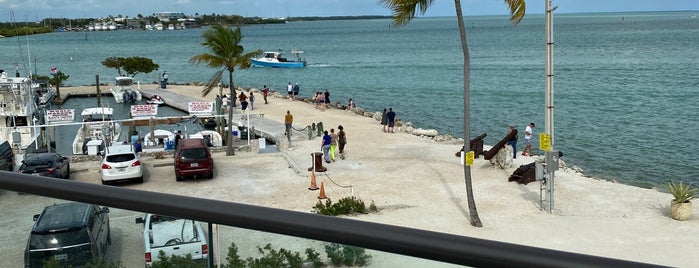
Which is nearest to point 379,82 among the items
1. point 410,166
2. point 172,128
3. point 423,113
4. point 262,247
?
point 423,113

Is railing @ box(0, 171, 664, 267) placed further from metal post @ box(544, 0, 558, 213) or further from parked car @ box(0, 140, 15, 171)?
parked car @ box(0, 140, 15, 171)

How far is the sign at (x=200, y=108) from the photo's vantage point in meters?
33.5

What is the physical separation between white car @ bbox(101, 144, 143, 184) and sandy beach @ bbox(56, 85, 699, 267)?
1.91 ft

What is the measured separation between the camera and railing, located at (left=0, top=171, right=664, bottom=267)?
1691 mm

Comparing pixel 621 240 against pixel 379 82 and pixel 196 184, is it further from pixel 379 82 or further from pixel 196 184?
pixel 379 82

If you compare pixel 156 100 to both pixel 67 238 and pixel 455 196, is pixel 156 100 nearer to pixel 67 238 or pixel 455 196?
pixel 455 196

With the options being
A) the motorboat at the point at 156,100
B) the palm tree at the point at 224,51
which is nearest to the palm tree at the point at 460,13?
the palm tree at the point at 224,51

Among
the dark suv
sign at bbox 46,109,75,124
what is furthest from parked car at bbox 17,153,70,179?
the dark suv

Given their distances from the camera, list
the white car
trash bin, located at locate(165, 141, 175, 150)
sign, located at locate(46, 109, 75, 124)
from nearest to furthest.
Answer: the white car → trash bin, located at locate(165, 141, 175, 150) → sign, located at locate(46, 109, 75, 124)

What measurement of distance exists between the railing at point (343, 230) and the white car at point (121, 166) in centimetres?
2026

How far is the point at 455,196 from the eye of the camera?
806 inches

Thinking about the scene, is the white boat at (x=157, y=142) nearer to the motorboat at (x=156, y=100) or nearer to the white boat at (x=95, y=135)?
the white boat at (x=95, y=135)

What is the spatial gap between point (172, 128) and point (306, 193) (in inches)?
819

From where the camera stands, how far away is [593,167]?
29672 millimetres
